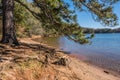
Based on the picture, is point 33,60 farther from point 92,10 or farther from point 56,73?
point 92,10

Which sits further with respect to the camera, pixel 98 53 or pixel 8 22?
pixel 98 53

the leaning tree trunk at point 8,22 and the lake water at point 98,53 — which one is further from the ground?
the leaning tree trunk at point 8,22

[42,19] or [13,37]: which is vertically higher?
[42,19]

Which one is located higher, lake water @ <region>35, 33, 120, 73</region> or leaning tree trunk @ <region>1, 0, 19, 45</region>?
leaning tree trunk @ <region>1, 0, 19, 45</region>

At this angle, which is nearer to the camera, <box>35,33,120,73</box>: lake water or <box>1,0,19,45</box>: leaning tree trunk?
<box>1,0,19,45</box>: leaning tree trunk

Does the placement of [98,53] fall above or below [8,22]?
below

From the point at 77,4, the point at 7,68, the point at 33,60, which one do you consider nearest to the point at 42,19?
the point at 77,4

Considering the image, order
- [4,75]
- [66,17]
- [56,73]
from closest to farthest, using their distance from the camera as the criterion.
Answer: [4,75] < [56,73] < [66,17]

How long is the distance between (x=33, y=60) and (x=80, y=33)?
267 inches

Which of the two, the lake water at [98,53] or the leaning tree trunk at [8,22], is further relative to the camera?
the lake water at [98,53]

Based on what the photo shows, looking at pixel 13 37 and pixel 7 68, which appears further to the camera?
pixel 13 37

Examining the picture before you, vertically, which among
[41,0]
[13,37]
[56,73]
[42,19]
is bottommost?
[56,73]

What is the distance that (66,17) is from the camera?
15.0 metres

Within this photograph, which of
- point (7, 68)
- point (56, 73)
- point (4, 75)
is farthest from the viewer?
point (56, 73)
